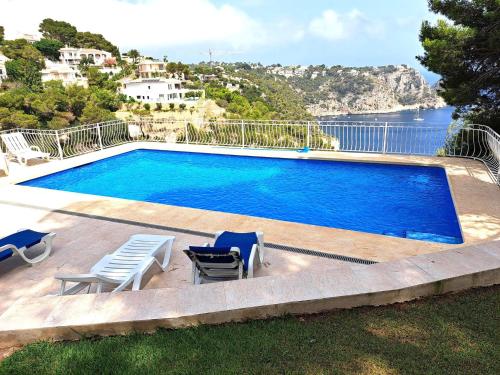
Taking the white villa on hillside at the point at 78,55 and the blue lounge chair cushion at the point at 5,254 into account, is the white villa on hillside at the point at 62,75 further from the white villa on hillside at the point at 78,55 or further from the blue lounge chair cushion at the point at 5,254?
the blue lounge chair cushion at the point at 5,254

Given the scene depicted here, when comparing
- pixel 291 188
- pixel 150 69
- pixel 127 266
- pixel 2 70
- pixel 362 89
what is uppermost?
pixel 150 69

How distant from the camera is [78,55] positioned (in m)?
85.8

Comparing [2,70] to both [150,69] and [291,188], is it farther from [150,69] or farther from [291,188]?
[291,188]

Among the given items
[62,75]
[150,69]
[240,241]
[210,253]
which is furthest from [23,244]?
[150,69]

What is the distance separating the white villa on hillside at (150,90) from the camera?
7275cm

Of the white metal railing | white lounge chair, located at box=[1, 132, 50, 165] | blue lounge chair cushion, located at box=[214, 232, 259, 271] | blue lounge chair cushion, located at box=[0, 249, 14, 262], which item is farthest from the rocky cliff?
blue lounge chair cushion, located at box=[0, 249, 14, 262]

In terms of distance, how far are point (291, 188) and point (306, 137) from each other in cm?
352

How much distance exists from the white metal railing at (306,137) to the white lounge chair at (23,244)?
6482mm

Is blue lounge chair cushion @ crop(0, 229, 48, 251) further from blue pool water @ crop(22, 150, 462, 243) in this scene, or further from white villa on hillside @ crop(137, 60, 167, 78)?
white villa on hillside @ crop(137, 60, 167, 78)

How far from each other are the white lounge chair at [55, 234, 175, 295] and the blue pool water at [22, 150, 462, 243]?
2.84 m

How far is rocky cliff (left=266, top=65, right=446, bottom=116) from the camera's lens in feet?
378

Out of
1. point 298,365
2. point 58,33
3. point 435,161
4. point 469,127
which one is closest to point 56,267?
point 298,365

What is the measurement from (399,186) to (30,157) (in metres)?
10.6

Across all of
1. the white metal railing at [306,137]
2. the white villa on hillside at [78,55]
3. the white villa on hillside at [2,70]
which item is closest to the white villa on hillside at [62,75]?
the white villa on hillside at [78,55]
